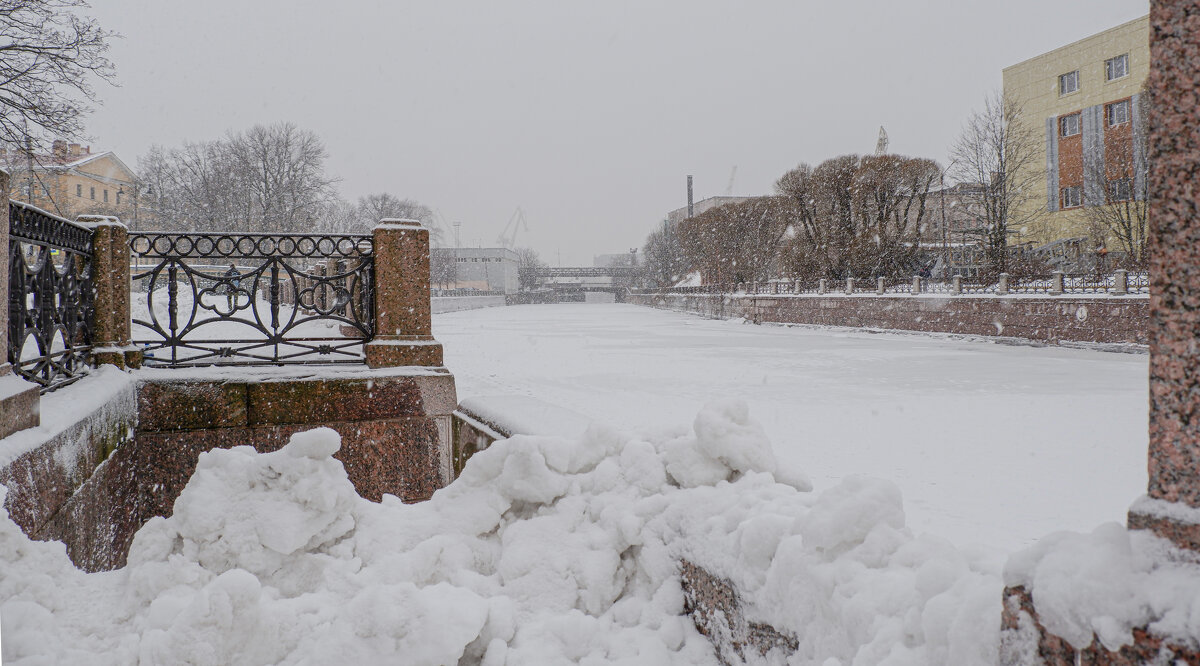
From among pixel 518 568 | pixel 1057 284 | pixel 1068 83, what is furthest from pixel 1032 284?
pixel 518 568

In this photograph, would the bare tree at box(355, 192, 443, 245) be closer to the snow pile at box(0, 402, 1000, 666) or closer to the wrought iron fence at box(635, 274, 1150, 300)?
the wrought iron fence at box(635, 274, 1150, 300)

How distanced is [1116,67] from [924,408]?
25.6 m

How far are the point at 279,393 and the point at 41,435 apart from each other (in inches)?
87.2

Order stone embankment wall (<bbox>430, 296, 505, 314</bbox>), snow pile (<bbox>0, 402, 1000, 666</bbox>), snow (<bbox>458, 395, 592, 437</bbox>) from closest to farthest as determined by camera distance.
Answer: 1. snow pile (<bbox>0, 402, 1000, 666</bbox>)
2. snow (<bbox>458, 395, 592, 437</bbox>)
3. stone embankment wall (<bbox>430, 296, 505, 314</bbox>)

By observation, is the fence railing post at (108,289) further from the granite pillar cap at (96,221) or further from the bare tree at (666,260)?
the bare tree at (666,260)

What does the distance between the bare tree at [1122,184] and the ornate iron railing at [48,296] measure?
94.0 ft

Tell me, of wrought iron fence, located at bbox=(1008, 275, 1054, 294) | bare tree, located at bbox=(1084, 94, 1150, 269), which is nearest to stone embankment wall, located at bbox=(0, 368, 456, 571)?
wrought iron fence, located at bbox=(1008, 275, 1054, 294)

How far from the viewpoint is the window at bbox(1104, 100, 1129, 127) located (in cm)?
2694

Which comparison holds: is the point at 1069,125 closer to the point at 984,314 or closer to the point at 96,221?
the point at 984,314

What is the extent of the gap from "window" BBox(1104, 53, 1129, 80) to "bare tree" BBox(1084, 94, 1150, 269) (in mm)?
2120

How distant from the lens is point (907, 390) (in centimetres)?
1177

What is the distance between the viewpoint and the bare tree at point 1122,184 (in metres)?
25.1

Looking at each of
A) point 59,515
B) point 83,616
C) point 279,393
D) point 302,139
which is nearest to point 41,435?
point 59,515

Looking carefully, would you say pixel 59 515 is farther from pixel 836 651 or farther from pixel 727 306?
pixel 727 306
